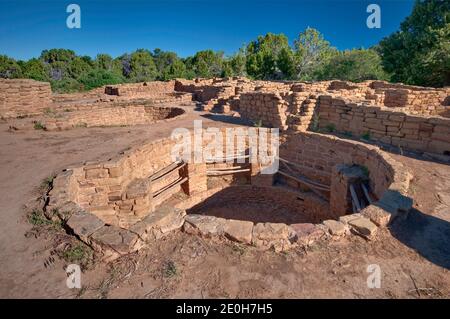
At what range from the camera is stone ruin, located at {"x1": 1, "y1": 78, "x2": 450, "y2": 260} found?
373cm

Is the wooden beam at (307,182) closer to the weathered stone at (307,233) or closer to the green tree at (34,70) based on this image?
the weathered stone at (307,233)

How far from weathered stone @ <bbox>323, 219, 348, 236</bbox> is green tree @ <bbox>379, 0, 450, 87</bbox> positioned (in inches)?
685

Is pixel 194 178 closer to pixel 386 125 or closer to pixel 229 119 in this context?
pixel 229 119

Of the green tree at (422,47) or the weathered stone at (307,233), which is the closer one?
the weathered stone at (307,233)

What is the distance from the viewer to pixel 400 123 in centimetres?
713

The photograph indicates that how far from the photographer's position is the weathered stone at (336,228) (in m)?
3.69

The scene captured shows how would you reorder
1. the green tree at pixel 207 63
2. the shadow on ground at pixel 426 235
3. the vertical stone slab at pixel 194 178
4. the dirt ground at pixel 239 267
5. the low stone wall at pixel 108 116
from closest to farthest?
the dirt ground at pixel 239 267
the shadow on ground at pixel 426 235
the vertical stone slab at pixel 194 178
the low stone wall at pixel 108 116
the green tree at pixel 207 63

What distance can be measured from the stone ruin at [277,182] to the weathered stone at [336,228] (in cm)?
1

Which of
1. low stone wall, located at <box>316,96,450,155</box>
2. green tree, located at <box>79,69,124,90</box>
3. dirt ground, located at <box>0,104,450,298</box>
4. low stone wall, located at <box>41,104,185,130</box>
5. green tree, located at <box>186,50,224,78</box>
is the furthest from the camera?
green tree, located at <box>186,50,224,78</box>

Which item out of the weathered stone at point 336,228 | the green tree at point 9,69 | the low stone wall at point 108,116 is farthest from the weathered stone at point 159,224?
the green tree at point 9,69

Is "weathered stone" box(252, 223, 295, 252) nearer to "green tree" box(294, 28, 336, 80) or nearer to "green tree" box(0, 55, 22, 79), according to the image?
"green tree" box(294, 28, 336, 80)

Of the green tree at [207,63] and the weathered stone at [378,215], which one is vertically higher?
the green tree at [207,63]

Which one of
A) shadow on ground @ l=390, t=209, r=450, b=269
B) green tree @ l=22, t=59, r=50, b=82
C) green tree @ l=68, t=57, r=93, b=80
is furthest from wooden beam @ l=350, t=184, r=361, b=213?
green tree @ l=68, t=57, r=93, b=80

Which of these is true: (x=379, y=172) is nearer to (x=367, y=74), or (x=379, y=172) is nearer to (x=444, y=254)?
(x=444, y=254)
